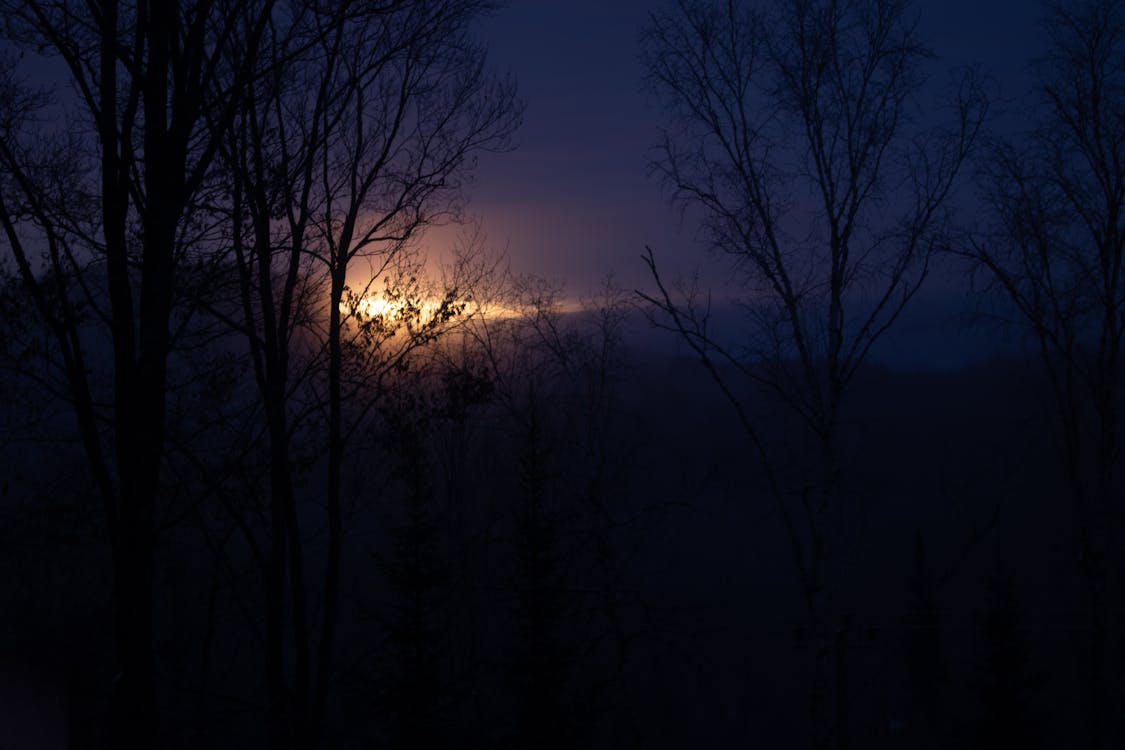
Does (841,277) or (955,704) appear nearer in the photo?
(841,277)

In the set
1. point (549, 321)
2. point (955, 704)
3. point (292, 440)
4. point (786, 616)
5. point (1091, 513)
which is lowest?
point (955, 704)

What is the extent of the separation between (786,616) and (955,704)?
9570 mm

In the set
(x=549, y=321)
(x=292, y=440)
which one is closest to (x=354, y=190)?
(x=292, y=440)

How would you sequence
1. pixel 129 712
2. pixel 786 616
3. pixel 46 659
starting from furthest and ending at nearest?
pixel 786 616
pixel 46 659
pixel 129 712

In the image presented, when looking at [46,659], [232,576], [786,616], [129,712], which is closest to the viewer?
[129,712]

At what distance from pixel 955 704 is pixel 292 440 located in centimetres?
4001

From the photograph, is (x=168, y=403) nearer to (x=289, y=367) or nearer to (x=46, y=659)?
(x=289, y=367)

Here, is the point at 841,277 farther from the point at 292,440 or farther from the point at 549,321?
the point at 292,440

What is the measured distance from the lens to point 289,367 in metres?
9.47

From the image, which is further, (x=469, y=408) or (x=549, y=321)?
(x=549, y=321)

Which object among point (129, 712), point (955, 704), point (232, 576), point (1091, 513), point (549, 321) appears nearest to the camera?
point (129, 712)

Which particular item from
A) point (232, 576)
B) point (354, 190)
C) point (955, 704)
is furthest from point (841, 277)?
point (955, 704)

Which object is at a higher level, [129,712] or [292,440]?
[292,440]

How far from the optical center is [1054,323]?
12.7m
